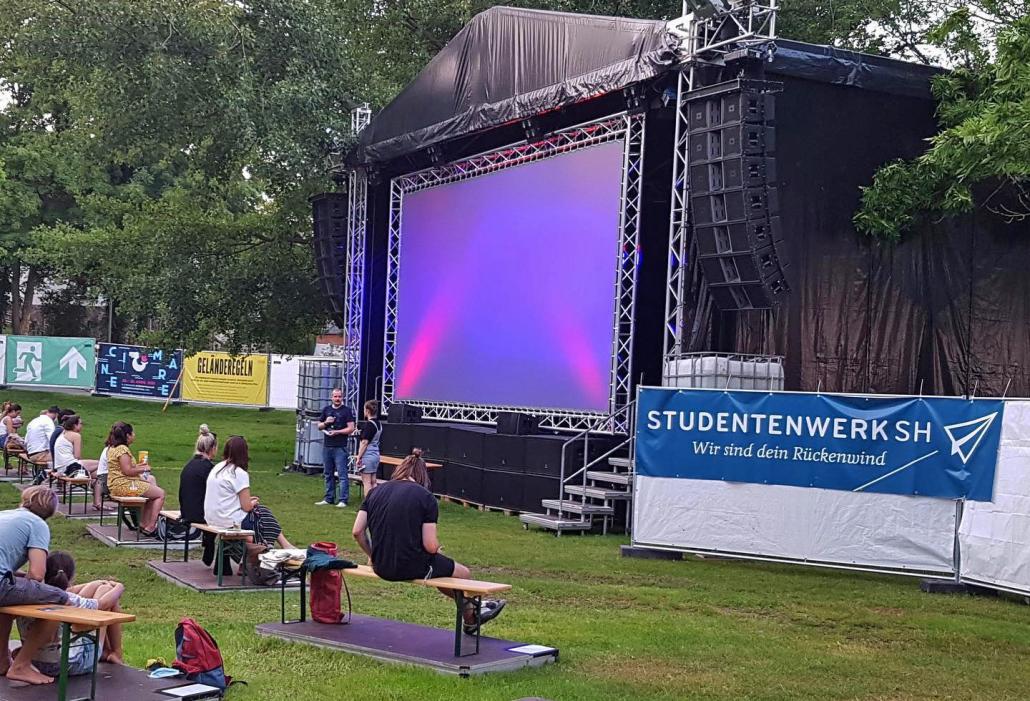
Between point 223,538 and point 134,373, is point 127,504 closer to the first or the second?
point 223,538

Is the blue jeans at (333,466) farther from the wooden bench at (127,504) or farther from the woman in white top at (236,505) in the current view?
the woman in white top at (236,505)

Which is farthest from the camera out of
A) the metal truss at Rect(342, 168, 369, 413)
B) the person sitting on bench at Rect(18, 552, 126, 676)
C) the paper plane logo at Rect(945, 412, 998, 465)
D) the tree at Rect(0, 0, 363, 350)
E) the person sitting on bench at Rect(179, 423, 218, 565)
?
the tree at Rect(0, 0, 363, 350)

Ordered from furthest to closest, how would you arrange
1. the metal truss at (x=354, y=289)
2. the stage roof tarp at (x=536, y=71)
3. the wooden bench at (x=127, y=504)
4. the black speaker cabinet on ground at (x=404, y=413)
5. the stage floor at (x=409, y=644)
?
the metal truss at (x=354, y=289)
the black speaker cabinet on ground at (x=404, y=413)
the stage roof tarp at (x=536, y=71)
the wooden bench at (x=127, y=504)
the stage floor at (x=409, y=644)

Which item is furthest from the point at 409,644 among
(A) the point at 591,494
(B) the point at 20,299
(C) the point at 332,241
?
(B) the point at 20,299

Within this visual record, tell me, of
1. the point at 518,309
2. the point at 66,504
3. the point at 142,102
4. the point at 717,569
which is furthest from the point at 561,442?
the point at 142,102

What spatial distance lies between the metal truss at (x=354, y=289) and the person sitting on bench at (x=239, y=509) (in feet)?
36.9

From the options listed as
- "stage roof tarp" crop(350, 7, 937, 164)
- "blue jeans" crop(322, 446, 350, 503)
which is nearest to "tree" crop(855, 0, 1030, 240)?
"stage roof tarp" crop(350, 7, 937, 164)

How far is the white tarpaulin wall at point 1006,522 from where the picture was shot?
396 inches

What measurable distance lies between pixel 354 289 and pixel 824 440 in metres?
12.3

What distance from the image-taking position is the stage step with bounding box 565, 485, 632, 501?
14211 mm

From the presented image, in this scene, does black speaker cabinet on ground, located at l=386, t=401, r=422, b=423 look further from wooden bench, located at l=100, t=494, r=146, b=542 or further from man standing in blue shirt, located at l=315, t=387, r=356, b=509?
wooden bench, located at l=100, t=494, r=146, b=542

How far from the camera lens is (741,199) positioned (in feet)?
42.5

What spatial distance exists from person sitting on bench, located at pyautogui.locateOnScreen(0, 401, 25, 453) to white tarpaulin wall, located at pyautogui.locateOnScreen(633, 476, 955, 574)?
444 inches

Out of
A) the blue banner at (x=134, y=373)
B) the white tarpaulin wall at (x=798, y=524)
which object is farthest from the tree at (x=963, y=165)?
the blue banner at (x=134, y=373)
